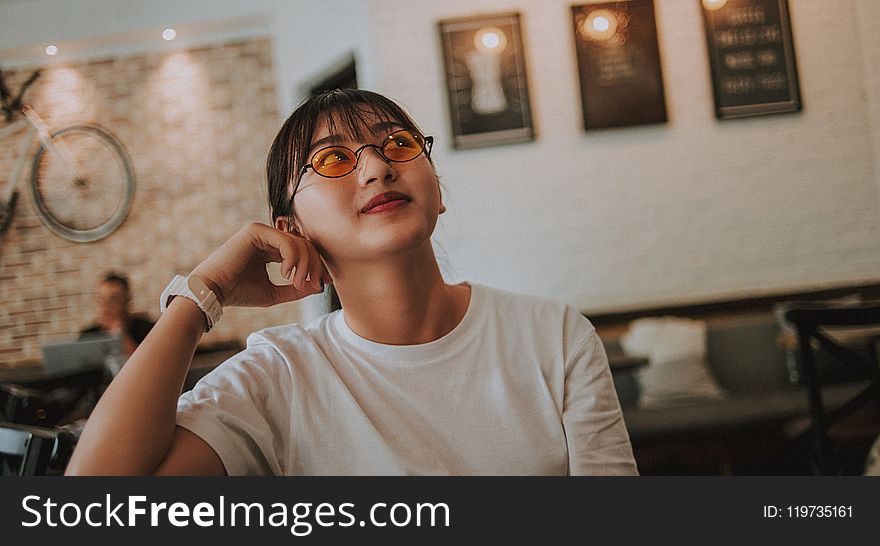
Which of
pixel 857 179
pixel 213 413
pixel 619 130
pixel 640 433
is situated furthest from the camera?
pixel 640 433

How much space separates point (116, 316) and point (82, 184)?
1.05 ft

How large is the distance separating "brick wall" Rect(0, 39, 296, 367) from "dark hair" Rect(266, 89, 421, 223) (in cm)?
30

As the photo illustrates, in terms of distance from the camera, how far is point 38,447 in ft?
2.37

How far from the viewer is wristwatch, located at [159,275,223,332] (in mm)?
713

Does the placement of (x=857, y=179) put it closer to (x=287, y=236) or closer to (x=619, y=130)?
(x=619, y=130)

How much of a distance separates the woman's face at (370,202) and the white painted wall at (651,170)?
383 millimetres

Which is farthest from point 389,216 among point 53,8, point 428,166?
point 53,8

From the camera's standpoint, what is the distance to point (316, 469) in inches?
29.3

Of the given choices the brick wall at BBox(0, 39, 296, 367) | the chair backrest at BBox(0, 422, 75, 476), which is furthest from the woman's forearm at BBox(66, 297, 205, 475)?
the brick wall at BBox(0, 39, 296, 367)

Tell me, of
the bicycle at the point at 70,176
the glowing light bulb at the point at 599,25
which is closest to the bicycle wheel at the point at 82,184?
the bicycle at the point at 70,176

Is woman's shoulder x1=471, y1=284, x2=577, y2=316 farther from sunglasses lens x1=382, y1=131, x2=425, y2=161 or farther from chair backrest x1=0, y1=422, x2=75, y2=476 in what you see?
chair backrest x1=0, y1=422, x2=75, y2=476

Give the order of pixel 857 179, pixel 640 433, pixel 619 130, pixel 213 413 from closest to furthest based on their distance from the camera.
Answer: pixel 213 413
pixel 857 179
pixel 619 130
pixel 640 433

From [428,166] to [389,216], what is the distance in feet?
0.30
